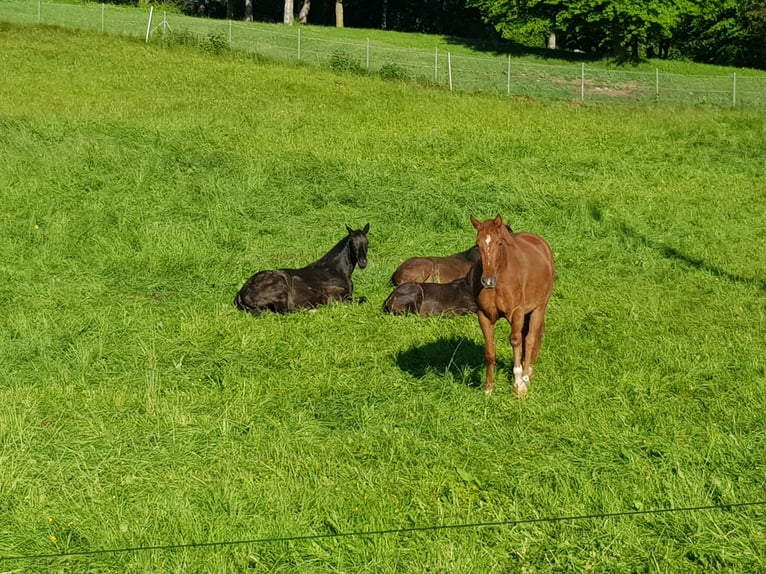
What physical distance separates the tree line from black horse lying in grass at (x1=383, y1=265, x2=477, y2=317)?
40808 mm

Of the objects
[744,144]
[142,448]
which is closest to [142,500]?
[142,448]

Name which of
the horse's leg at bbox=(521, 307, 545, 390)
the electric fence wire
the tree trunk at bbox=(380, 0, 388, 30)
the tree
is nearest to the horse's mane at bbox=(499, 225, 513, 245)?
the horse's leg at bbox=(521, 307, 545, 390)

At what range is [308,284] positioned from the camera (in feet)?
41.9

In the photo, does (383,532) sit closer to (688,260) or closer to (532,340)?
(532,340)

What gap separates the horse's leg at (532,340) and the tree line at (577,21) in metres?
43.6

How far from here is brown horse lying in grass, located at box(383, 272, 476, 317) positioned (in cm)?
1220

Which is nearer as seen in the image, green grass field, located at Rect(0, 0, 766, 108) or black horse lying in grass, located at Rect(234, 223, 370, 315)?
black horse lying in grass, located at Rect(234, 223, 370, 315)

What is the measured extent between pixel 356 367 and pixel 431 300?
2807 millimetres

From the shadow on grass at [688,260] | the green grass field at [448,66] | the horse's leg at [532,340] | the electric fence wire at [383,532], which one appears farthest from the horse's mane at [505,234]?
the green grass field at [448,66]

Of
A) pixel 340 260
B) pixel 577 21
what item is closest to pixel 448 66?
pixel 577 21

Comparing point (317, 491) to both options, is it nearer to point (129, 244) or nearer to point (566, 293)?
point (566, 293)

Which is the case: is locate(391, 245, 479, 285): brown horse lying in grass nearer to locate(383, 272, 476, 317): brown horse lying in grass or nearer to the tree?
locate(383, 272, 476, 317): brown horse lying in grass

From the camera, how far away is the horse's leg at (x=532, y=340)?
353 inches

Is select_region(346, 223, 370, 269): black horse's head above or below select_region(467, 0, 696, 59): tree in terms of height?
below
